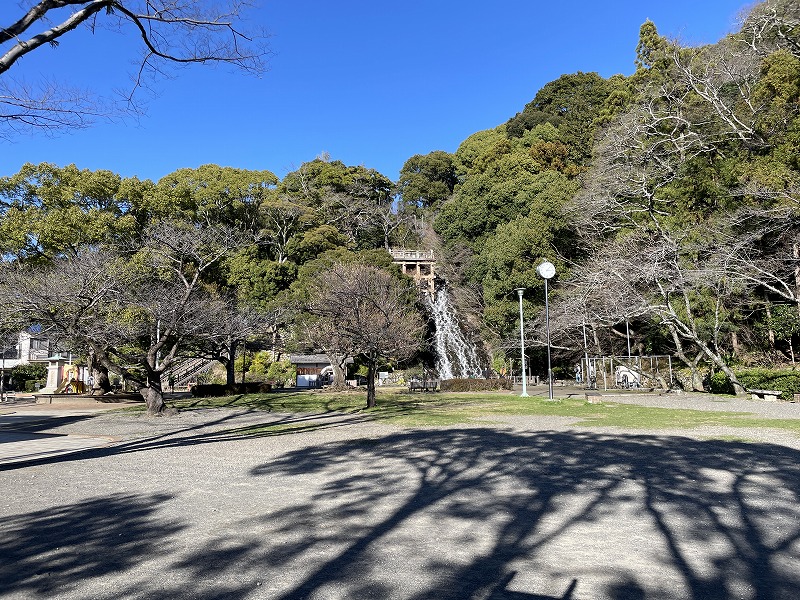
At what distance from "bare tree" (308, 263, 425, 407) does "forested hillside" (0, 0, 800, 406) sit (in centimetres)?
93

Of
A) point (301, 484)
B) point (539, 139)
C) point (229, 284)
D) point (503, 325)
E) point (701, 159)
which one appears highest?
point (539, 139)

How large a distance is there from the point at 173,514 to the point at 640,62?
34.6 m

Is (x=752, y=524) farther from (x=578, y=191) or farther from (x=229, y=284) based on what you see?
(x=229, y=284)

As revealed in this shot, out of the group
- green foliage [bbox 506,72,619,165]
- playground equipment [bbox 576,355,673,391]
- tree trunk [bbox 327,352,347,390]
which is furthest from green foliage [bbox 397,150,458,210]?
playground equipment [bbox 576,355,673,391]

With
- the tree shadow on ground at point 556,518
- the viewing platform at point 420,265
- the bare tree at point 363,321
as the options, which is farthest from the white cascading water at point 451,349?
the tree shadow on ground at point 556,518

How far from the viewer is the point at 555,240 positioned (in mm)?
31641

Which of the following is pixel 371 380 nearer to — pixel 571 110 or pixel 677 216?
pixel 677 216

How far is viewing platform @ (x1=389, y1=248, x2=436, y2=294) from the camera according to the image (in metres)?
41.1

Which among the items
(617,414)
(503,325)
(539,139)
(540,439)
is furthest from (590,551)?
(539,139)

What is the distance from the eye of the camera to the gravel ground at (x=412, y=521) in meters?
3.33

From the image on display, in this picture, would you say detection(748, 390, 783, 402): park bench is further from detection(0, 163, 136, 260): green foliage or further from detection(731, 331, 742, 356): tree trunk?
detection(0, 163, 136, 260): green foliage

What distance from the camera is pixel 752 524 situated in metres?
4.45

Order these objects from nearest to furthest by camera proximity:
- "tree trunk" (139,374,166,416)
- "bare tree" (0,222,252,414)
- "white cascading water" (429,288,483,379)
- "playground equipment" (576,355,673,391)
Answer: "bare tree" (0,222,252,414)
"tree trunk" (139,374,166,416)
"playground equipment" (576,355,673,391)
"white cascading water" (429,288,483,379)

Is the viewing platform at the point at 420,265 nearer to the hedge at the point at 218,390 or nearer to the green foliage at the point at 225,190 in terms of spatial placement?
the green foliage at the point at 225,190
